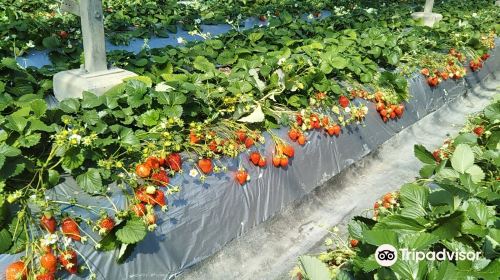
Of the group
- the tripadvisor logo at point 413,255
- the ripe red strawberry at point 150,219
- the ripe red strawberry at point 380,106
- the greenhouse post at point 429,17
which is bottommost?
the ripe red strawberry at point 380,106

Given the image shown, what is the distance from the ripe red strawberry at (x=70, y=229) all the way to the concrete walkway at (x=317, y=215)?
77 cm

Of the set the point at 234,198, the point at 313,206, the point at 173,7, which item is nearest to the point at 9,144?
the point at 234,198

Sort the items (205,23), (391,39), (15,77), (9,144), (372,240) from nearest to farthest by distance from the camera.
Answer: (372,240)
(9,144)
(15,77)
(391,39)
(205,23)

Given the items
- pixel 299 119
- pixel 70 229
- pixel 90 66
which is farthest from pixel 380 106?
pixel 70 229

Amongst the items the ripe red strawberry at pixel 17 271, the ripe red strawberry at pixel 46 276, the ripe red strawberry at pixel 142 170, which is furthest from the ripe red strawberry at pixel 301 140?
the ripe red strawberry at pixel 17 271

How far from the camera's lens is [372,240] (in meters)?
1.79

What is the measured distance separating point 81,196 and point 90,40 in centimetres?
139

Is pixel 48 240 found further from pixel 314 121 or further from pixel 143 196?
pixel 314 121

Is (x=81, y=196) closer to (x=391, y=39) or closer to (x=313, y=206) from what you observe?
(x=313, y=206)

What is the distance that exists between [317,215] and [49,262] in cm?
229

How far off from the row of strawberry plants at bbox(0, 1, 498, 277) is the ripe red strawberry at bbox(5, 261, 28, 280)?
0.03 meters

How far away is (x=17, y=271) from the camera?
6.83 ft

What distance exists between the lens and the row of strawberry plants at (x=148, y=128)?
2.35 meters

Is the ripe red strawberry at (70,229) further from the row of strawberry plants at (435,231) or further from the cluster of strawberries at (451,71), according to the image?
the cluster of strawberries at (451,71)
